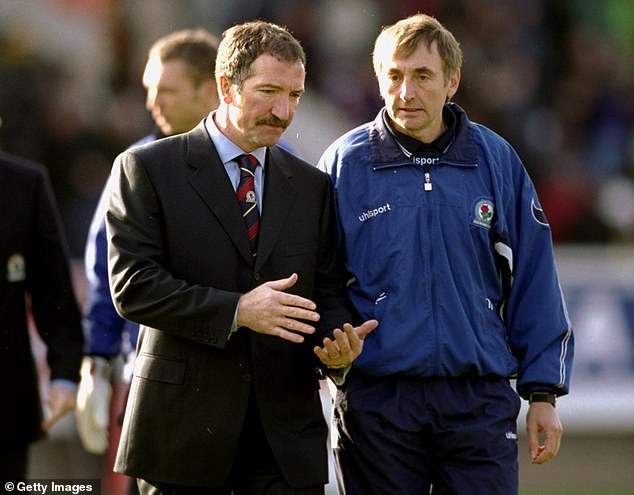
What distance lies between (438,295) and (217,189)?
90cm

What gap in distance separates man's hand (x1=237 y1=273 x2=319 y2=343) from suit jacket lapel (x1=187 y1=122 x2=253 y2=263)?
29 cm

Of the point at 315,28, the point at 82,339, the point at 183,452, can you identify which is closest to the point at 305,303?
the point at 183,452

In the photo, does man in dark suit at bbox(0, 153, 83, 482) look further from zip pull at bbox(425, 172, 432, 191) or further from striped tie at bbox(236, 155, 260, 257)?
zip pull at bbox(425, 172, 432, 191)

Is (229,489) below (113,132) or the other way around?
below

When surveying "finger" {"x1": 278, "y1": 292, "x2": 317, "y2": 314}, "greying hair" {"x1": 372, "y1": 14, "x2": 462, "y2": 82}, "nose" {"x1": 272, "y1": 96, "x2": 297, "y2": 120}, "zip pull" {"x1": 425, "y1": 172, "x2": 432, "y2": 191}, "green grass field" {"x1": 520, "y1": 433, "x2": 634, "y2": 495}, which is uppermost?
"greying hair" {"x1": 372, "y1": 14, "x2": 462, "y2": 82}

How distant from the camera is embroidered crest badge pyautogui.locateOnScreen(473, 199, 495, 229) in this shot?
5.27m

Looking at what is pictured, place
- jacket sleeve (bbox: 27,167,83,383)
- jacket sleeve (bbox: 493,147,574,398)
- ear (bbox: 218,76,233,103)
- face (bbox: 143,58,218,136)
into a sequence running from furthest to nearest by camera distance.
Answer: face (bbox: 143,58,218,136) < jacket sleeve (bbox: 27,167,83,383) < jacket sleeve (bbox: 493,147,574,398) < ear (bbox: 218,76,233,103)

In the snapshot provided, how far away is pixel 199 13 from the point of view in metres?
13.5

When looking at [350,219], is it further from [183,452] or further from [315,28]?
[315,28]

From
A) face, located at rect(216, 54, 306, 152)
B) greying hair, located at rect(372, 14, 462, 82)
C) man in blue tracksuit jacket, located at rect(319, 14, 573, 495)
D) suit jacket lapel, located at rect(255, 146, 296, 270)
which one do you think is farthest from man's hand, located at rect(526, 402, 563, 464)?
face, located at rect(216, 54, 306, 152)

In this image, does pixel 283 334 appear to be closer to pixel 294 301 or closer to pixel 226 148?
pixel 294 301

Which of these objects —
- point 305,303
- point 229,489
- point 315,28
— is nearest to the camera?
point 305,303

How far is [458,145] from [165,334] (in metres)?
1.32

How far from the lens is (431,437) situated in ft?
17.1
